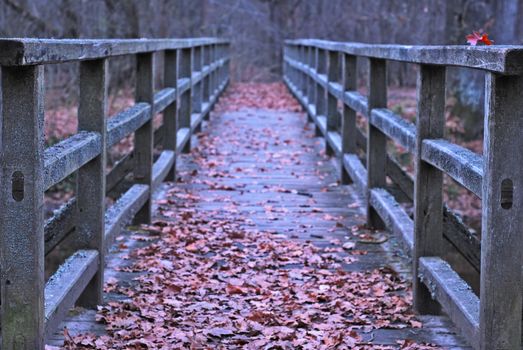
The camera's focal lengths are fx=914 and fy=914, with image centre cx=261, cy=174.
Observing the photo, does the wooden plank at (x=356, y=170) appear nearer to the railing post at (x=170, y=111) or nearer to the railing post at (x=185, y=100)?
the railing post at (x=170, y=111)

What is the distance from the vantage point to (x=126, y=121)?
5586 millimetres

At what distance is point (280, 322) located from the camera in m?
4.42

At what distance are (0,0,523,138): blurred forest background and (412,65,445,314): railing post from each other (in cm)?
971

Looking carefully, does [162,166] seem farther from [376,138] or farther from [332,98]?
[332,98]

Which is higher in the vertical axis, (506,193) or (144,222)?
(506,193)

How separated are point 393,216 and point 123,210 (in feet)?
5.51

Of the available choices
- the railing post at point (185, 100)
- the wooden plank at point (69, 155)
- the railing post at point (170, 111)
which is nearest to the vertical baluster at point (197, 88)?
the railing post at point (185, 100)

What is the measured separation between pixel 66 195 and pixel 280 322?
10.3 meters

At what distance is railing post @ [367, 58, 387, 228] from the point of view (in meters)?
6.44

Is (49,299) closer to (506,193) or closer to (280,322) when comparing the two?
(280,322)

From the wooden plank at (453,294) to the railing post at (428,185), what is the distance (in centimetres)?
8

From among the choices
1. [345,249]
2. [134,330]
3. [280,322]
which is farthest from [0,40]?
[345,249]

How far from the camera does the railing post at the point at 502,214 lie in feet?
10.4

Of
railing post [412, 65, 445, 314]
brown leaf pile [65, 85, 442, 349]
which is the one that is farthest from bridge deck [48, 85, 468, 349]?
railing post [412, 65, 445, 314]
